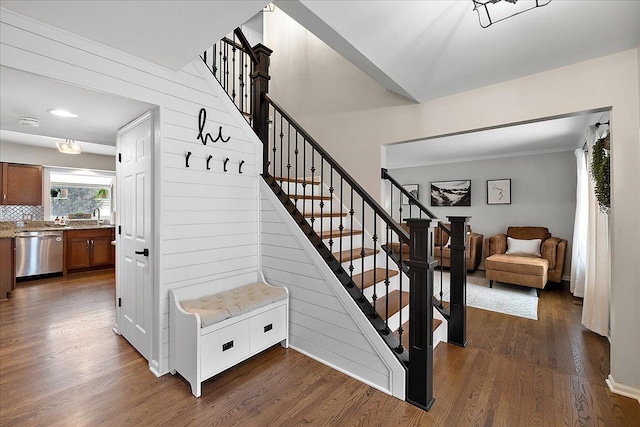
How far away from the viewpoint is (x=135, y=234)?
2613 millimetres

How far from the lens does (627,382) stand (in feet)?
6.79

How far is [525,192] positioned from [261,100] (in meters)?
5.64

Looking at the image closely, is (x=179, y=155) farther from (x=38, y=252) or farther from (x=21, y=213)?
(x=21, y=213)

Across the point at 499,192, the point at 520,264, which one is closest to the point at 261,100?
the point at 520,264

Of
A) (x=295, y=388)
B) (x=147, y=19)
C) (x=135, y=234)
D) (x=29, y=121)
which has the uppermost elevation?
(x=147, y=19)

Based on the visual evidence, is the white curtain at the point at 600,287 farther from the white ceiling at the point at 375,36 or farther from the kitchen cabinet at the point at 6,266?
the kitchen cabinet at the point at 6,266

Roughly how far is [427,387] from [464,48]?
2422mm

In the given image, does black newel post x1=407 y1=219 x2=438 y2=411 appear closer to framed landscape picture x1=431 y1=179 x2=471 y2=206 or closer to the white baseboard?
the white baseboard

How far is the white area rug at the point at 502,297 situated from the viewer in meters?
3.80

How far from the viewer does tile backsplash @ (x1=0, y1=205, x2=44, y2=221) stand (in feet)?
17.5

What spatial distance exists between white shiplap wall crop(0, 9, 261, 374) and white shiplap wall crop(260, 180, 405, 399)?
0.26 meters

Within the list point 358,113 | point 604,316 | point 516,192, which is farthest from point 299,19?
point 516,192

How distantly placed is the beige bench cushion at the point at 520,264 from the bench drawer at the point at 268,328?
12.8ft

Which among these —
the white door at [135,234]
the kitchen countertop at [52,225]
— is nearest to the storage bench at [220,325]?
the white door at [135,234]
